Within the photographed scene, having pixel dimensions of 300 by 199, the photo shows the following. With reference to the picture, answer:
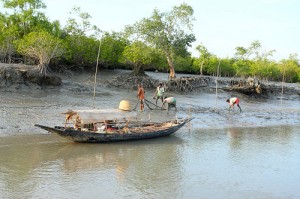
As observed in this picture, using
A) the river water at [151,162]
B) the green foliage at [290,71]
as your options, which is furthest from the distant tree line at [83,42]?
the green foliage at [290,71]

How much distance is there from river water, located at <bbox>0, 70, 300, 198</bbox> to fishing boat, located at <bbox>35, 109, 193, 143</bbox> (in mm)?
280

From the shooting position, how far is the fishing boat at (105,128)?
12445 millimetres

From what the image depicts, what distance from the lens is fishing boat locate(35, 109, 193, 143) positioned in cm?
1245

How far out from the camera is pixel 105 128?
13156 millimetres

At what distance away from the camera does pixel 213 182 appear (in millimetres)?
9867

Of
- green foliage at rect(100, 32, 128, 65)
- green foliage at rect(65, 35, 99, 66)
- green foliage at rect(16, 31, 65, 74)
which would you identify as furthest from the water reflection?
green foliage at rect(100, 32, 128, 65)

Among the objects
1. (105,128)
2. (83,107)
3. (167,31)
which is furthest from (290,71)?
(105,128)

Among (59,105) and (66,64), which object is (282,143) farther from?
(66,64)

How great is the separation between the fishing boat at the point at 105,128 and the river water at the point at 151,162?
0.92ft

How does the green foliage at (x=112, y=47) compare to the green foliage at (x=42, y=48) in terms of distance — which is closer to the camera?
the green foliage at (x=42, y=48)

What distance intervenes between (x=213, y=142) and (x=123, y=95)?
41.5 ft

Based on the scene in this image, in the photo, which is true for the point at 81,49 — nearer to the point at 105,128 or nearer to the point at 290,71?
the point at 105,128

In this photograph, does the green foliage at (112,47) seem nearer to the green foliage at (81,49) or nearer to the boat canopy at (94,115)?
the green foliage at (81,49)

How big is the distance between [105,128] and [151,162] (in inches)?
101
